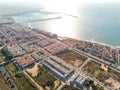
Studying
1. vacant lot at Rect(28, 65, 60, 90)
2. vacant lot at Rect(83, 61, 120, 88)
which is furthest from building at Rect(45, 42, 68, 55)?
vacant lot at Rect(83, 61, 120, 88)

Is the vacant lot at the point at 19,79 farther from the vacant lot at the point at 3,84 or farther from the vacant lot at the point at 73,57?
the vacant lot at the point at 73,57

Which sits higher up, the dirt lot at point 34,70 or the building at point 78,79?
the building at point 78,79

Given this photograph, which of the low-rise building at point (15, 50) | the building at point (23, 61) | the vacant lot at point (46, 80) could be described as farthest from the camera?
the low-rise building at point (15, 50)

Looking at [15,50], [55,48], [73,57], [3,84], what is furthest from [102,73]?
[15,50]

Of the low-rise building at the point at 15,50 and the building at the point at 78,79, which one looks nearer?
the building at the point at 78,79

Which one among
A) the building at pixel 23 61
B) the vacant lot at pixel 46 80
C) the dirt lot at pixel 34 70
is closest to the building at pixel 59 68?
the vacant lot at pixel 46 80

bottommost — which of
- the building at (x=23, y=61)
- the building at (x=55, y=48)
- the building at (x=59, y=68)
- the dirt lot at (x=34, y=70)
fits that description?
the building at (x=55, y=48)
